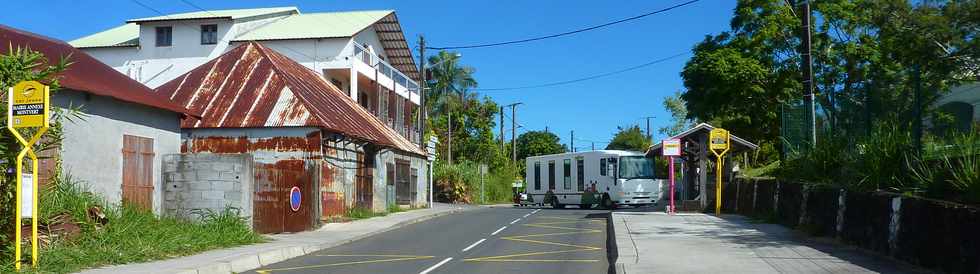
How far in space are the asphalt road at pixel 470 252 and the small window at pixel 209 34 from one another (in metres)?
24.8

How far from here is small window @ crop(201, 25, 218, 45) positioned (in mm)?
43531

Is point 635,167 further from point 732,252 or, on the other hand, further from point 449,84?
point 449,84

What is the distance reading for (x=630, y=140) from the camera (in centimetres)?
9331

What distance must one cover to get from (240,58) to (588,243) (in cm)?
1592

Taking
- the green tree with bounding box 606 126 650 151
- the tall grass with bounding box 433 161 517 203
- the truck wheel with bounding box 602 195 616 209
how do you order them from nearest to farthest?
the truck wheel with bounding box 602 195 616 209
the tall grass with bounding box 433 161 517 203
the green tree with bounding box 606 126 650 151

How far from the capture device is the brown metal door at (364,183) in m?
26.9

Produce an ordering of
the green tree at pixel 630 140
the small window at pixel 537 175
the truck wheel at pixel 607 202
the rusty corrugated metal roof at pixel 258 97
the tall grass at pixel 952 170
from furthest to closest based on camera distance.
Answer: the green tree at pixel 630 140, the small window at pixel 537 175, the truck wheel at pixel 607 202, the rusty corrugated metal roof at pixel 258 97, the tall grass at pixel 952 170

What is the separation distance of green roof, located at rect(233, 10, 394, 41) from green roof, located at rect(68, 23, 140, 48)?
736cm

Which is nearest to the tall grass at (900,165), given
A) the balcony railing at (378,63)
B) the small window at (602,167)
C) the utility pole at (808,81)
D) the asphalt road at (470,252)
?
the utility pole at (808,81)

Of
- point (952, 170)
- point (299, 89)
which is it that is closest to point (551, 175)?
point (299, 89)

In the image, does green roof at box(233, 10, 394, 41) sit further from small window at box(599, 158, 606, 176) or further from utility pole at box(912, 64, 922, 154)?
utility pole at box(912, 64, 922, 154)

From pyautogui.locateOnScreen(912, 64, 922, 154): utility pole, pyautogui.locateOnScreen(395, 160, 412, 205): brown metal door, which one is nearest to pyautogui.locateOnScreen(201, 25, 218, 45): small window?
pyautogui.locateOnScreen(395, 160, 412, 205): brown metal door

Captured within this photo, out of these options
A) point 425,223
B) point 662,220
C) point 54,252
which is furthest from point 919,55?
point 54,252

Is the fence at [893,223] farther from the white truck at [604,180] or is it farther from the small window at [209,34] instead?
the small window at [209,34]
